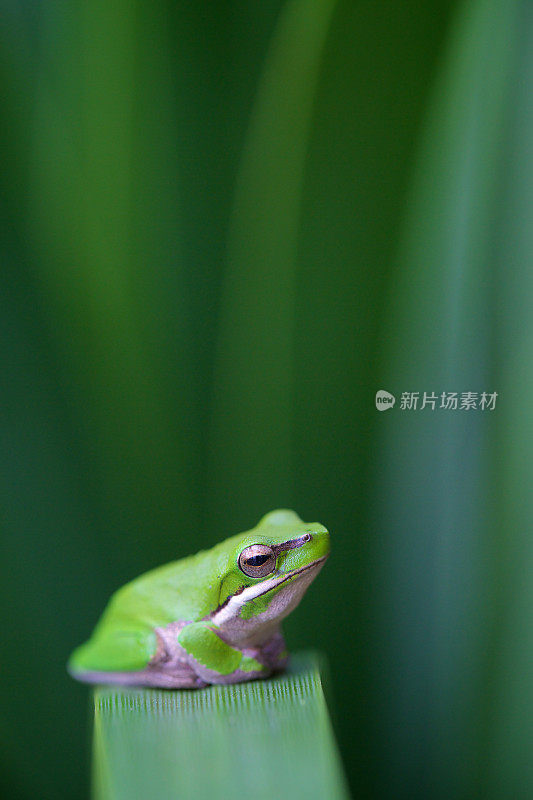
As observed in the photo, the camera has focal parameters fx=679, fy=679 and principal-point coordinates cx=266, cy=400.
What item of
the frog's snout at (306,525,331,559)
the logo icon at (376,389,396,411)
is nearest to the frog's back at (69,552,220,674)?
the frog's snout at (306,525,331,559)

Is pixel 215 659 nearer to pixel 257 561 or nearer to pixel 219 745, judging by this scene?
pixel 257 561

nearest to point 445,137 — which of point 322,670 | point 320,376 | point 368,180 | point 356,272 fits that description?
point 368,180

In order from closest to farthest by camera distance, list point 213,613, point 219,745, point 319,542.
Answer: point 219,745, point 319,542, point 213,613

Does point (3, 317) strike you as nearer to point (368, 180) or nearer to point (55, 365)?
point (55, 365)

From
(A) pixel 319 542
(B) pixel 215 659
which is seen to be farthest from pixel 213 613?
(A) pixel 319 542

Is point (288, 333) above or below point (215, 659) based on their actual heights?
above

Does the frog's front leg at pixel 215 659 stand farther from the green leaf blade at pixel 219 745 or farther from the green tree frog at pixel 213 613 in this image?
the green leaf blade at pixel 219 745
